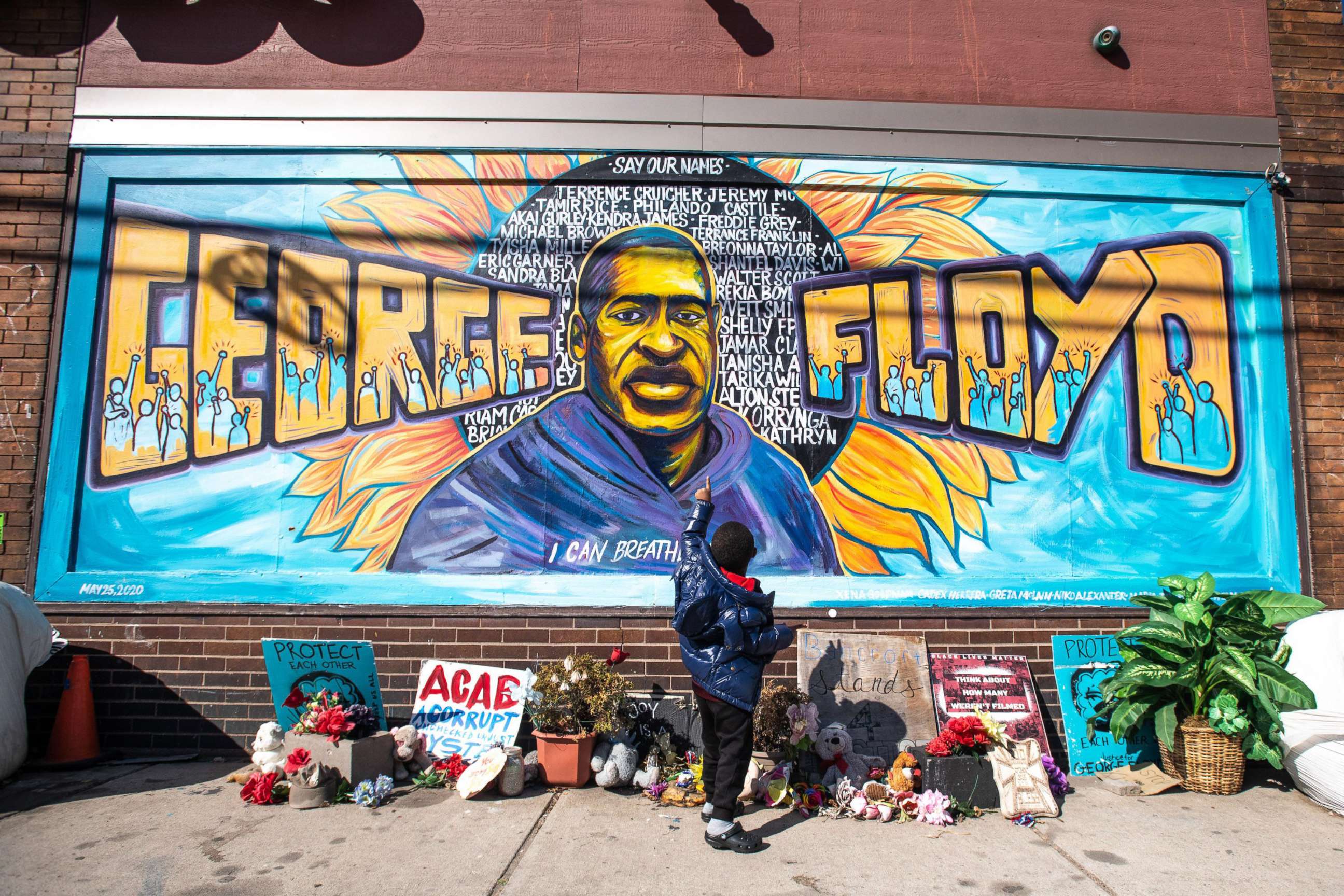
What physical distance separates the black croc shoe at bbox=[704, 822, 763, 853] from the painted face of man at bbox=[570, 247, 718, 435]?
2.99m

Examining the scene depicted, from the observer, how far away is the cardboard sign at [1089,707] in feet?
18.5

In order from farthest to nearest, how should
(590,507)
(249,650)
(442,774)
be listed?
(590,507) → (249,650) → (442,774)

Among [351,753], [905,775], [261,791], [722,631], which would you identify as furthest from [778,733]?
[261,791]

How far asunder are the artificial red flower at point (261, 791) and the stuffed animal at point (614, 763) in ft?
6.47

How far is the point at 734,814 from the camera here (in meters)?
4.29

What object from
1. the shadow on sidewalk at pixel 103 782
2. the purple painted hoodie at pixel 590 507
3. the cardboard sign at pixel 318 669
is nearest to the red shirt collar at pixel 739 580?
the purple painted hoodie at pixel 590 507

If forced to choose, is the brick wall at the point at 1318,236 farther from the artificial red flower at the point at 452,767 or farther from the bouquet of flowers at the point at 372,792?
the bouquet of flowers at the point at 372,792

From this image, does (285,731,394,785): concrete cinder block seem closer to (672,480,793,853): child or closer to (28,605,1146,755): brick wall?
(28,605,1146,755): brick wall

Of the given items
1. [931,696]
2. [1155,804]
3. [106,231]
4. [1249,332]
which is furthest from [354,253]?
[1249,332]

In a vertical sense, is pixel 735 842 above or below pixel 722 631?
below

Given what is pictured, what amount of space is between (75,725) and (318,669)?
1.83 meters

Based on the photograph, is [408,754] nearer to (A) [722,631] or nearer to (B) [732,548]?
(A) [722,631]

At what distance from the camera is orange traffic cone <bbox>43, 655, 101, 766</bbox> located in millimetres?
5602

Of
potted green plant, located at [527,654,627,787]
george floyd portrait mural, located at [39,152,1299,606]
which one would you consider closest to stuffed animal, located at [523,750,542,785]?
potted green plant, located at [527,654,627,787]
